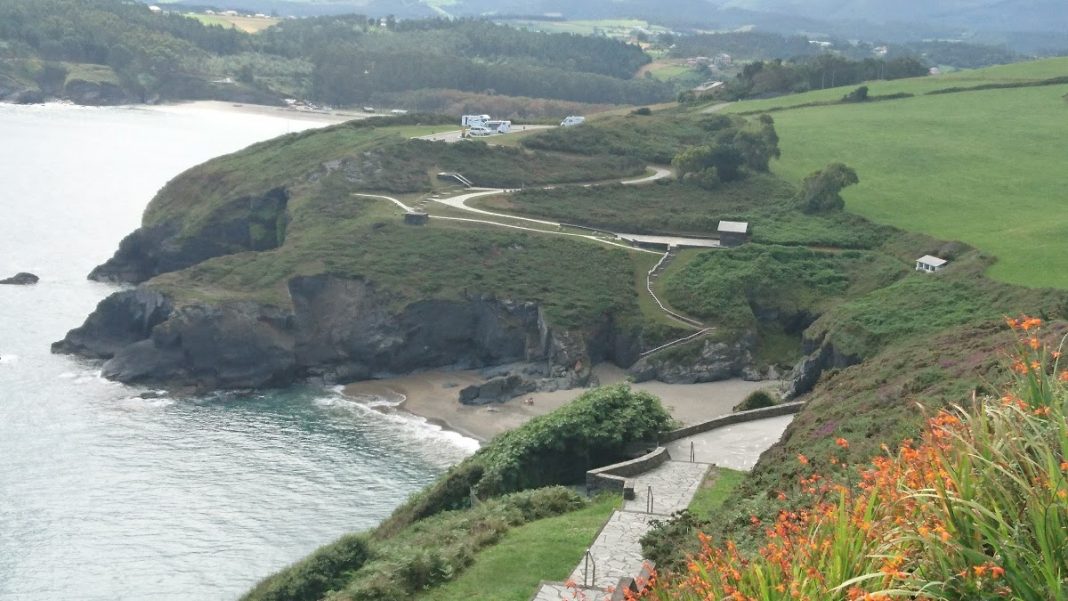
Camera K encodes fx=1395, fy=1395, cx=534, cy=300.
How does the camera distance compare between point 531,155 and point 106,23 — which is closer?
point 531,155

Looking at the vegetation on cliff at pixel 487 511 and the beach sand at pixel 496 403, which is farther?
the beach sand at pixel 496 403

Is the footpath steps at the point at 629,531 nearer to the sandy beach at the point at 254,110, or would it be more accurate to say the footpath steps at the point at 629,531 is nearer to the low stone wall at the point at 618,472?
the low stone wall at the point at 618,472

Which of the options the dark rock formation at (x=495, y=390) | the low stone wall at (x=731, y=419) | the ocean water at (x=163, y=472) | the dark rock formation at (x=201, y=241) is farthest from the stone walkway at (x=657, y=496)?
the dark rock formation at (x=201, y=241)

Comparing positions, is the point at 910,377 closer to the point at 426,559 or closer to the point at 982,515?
the point at 426,559

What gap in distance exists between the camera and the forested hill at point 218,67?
5896 inches

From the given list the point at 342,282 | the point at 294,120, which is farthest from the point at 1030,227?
the point at 294,120

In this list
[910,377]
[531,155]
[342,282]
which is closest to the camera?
[910,377]

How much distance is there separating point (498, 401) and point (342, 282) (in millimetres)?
11243

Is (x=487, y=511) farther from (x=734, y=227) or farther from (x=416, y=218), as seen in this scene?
(x=734, y=227)

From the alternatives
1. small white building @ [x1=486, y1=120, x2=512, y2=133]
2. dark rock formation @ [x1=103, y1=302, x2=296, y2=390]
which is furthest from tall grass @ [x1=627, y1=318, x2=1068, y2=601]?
small white building @ [x1=486, y1=120, x2=512, y2=133]

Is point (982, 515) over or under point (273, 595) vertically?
over

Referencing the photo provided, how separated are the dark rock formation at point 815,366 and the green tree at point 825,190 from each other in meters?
19.3

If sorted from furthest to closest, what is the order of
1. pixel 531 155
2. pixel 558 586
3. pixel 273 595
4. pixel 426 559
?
pixel 531 155, pixel 273 595, pixel 426 559, pixel 558 586

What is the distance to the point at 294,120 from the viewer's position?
5645 inches
